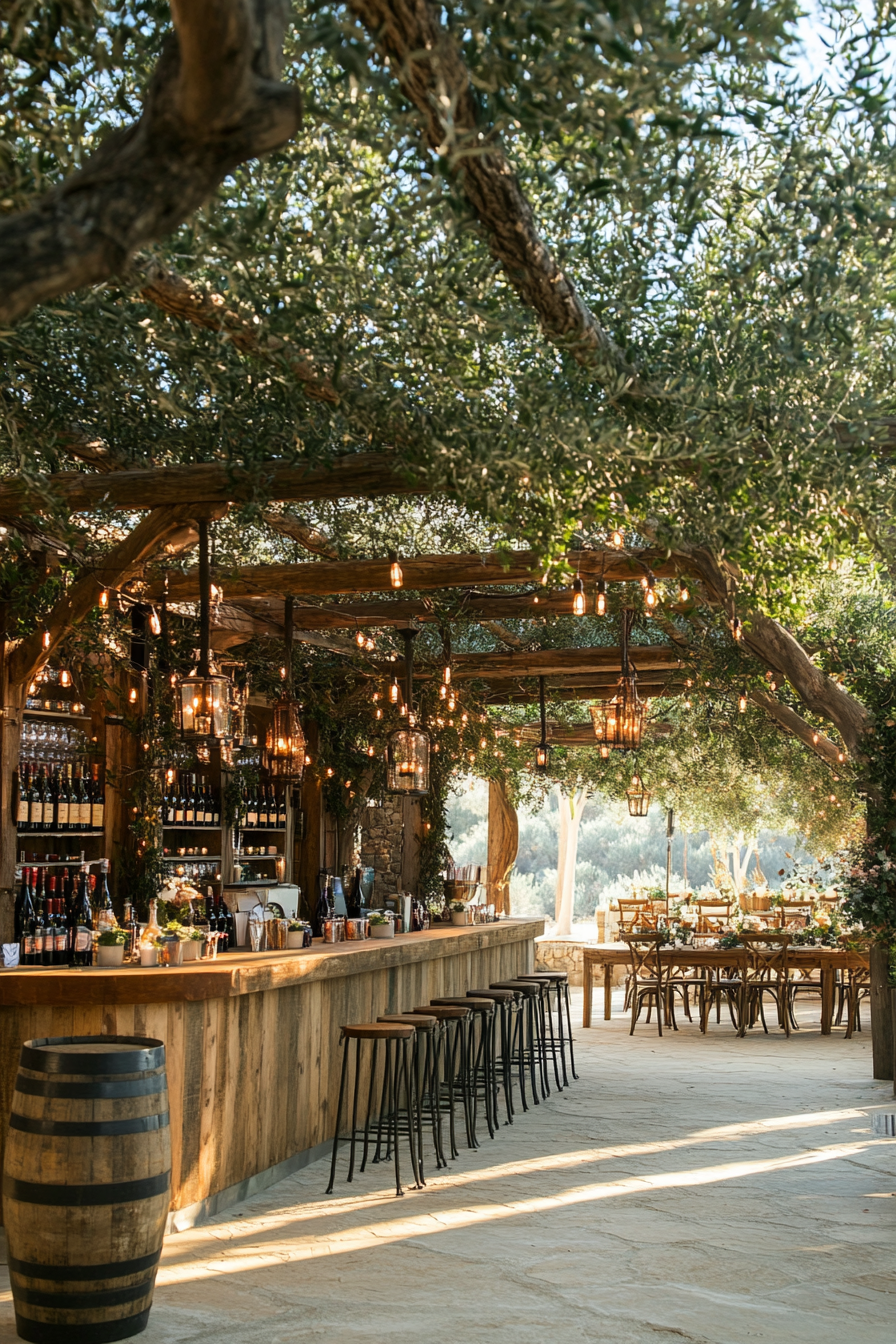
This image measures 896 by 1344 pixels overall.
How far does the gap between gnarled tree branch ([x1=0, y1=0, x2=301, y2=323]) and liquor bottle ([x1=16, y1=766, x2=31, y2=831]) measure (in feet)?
18.6

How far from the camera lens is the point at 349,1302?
4297 millimetres

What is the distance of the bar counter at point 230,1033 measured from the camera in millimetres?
5051

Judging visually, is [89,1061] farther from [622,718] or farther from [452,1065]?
[622,718]

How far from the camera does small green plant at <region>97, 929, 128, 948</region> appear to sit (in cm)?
534

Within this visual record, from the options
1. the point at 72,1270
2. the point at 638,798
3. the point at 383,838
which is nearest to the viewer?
the point at 72,1270

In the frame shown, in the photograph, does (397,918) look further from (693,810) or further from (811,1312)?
(693,810)

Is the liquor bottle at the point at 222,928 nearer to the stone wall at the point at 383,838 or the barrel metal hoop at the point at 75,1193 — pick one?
the barrel metal hoop at the point at 75,1193

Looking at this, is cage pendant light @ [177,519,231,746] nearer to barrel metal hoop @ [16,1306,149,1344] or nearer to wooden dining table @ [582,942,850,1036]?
barrel metal hoop @ [16,1306,149,1344]

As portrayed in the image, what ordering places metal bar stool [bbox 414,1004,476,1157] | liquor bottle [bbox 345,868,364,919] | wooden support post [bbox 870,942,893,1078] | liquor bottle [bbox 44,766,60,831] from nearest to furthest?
metal bar stool [bbox 414,1004,476,1157]
liquor bottle [bbox 44,766,60,831]
wooden support post [bbox 870,942,893,1078]
liquor bottle [bbox 345,868,364,919]

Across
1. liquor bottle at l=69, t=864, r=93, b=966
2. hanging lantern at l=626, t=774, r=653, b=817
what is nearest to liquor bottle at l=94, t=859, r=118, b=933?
liquor bottle at l=69, t=864, r=93, b=966

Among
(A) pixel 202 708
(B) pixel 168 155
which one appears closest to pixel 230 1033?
(A) pixel 202 708

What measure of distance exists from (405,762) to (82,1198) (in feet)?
13.5

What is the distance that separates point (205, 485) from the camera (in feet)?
17.4

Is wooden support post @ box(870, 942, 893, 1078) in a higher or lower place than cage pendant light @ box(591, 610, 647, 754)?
lower
